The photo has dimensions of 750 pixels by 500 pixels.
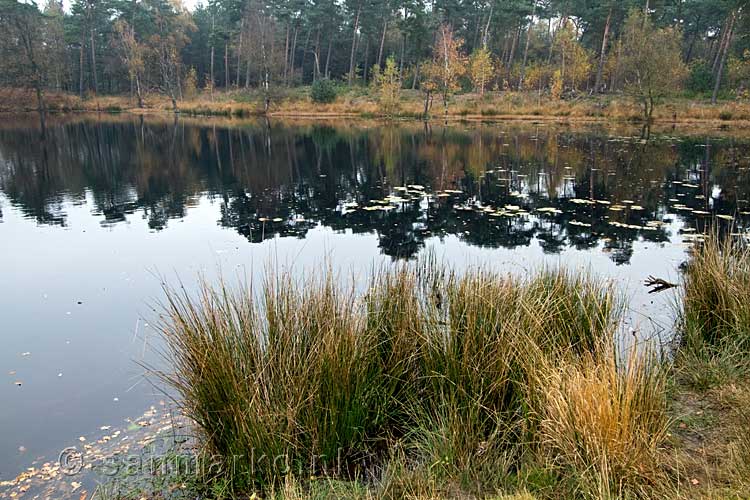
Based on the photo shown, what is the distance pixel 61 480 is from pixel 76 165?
18986 millimetres

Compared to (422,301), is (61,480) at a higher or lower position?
lower

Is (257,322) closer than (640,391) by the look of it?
No

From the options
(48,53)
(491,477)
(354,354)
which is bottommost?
(491,477)

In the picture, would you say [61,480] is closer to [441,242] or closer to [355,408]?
[355,408]

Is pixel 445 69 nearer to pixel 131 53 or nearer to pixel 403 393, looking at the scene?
pixel 131 53

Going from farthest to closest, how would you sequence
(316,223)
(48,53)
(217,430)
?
(48,53)
(316,223)
(217,430)

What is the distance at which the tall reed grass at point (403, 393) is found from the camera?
3.02 meters

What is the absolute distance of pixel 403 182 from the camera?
16.0m

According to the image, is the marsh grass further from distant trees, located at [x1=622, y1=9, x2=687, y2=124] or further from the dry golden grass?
distant trees, located at [x1=622, y1=9, x2=687, y2=124]

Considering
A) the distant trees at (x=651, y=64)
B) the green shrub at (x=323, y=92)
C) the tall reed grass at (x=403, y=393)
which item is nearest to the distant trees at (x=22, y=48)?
the green shrub at (x=323, y=92)

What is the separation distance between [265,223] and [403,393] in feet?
25.2

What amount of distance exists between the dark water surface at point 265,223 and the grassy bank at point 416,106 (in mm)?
13295

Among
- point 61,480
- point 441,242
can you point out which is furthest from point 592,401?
point 441,242

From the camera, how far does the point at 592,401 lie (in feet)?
9.47
